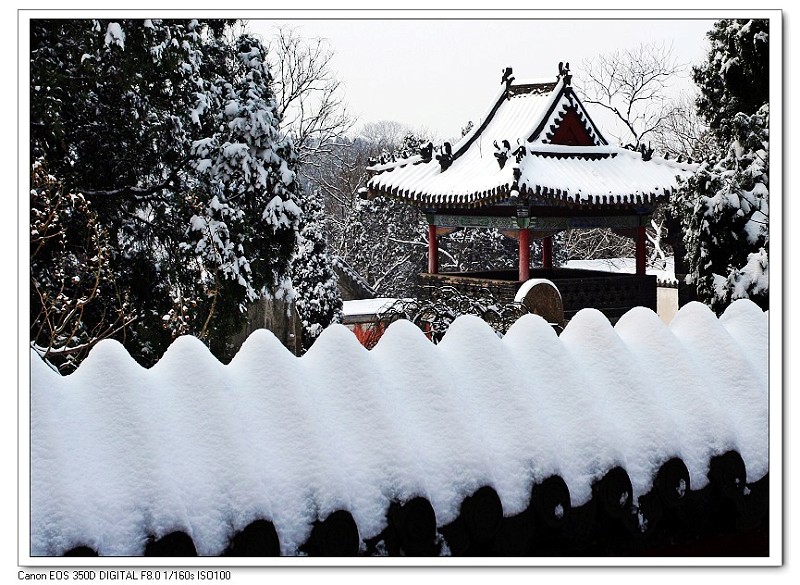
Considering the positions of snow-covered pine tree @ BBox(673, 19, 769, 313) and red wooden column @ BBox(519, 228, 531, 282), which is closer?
snow-covered pine tree @ BBox(673, 19, 769, 313)

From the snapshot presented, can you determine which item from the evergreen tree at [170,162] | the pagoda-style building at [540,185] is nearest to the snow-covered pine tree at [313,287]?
the pagoda-style building at [540,185]

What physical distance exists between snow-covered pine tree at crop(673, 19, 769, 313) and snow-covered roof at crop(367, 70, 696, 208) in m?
3.71

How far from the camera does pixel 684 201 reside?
4.86 metres

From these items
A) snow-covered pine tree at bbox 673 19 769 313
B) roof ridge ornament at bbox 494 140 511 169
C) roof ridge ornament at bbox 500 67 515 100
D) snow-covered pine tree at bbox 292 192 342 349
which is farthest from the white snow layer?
snow-covered pine tree at bbox 292 192 342 349

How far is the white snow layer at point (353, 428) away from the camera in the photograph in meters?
1.28

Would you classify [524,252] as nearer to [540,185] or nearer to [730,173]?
[540,185]

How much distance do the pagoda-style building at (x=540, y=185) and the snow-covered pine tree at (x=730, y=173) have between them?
11.9 ft

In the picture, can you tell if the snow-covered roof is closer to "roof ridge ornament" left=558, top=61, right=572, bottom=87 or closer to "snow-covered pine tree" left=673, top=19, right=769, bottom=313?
"roof ridge ornament" left=558, top=61, right=572, bottom=87

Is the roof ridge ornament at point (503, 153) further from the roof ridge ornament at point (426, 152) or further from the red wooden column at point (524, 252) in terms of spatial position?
the roof ridge ornament at point (426, 152)

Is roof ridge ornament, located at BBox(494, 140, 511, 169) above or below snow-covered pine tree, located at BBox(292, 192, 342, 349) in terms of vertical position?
above

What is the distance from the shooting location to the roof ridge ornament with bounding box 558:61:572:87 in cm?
939
